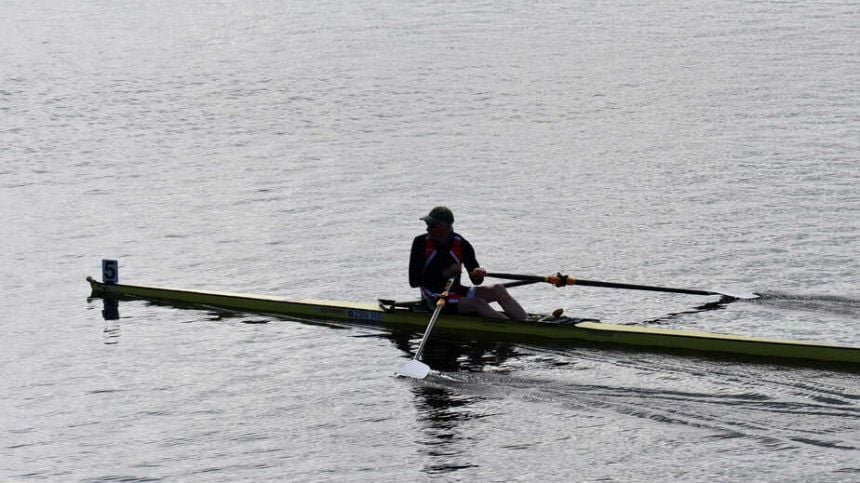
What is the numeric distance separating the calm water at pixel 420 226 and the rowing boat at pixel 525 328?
1.20 feet

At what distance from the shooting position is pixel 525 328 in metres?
22.8

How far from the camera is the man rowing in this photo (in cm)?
2281

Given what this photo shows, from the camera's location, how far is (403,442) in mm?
18703

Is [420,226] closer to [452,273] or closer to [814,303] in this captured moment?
[452,273]

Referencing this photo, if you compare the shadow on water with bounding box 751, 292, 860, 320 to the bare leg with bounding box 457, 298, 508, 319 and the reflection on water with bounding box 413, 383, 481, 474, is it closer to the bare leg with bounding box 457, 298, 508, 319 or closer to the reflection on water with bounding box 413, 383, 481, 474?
the bare leg with bounding box 457, 298, 508, 319

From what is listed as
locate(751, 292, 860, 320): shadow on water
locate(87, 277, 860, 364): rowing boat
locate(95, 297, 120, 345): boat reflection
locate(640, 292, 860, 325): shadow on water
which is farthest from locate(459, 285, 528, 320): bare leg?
locate(95, 297, 120, 345): boat reflection

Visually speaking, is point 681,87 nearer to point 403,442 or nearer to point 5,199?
point 5,199

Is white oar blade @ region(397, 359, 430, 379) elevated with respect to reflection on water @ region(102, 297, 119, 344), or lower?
lower

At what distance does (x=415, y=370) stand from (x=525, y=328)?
→ 2510 mm

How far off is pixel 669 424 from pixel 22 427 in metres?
10.3

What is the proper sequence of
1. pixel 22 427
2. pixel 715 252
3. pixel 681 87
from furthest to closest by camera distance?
pixel 681 87 → pixel 715 252 → pixel 22 427

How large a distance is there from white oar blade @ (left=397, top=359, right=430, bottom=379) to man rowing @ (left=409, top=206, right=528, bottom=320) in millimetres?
2020

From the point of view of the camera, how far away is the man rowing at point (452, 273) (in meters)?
22.8

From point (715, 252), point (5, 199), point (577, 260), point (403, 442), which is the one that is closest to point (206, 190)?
point (5, 199)
